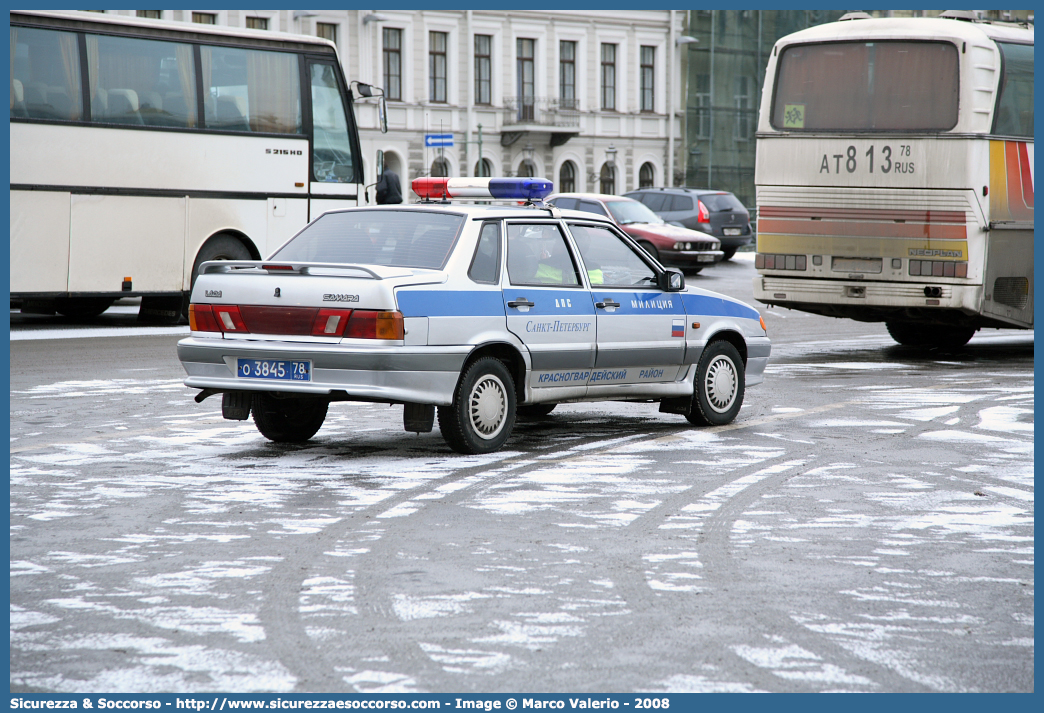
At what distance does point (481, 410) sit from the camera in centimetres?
927

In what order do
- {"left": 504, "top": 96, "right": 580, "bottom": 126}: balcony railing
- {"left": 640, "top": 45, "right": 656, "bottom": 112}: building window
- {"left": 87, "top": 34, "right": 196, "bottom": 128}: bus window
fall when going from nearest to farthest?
{"left": 87, "top": 34, "right": 196, "bottom": 128}: bus window → {"left": 504, "top": 96, "right": 580, "bottom": 126}: balcony railing → {"left": 640, "top": 45, "right": 656, "bottom": 112}: building window

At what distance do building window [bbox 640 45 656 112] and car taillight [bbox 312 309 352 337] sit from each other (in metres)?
52.6

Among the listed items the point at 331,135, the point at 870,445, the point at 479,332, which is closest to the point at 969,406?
the point at 870,445

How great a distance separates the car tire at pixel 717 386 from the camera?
421 inches

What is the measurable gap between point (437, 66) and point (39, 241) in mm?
38188

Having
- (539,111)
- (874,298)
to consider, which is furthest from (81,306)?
(539,111)

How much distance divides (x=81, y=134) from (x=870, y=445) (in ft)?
38.2

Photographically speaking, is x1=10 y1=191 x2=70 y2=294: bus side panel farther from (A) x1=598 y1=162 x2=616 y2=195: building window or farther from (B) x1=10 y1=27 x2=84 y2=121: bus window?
(A) x1=598 y1=162 x2=616 y2=195: building window

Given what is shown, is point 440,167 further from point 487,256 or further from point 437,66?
point 487,256

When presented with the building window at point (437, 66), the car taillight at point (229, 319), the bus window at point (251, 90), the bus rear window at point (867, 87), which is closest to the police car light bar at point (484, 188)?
the car taillight at point (229, 319)

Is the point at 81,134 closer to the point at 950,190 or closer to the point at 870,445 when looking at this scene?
the point at 950,190

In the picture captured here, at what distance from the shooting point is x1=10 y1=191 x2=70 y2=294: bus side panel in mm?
17766

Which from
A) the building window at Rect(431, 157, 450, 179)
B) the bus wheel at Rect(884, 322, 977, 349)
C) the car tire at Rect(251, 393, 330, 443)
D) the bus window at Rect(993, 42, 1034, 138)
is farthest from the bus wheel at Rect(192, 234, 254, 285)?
the building window at Rect(431, 157, 450, 179)

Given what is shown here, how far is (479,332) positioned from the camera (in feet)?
30.0
